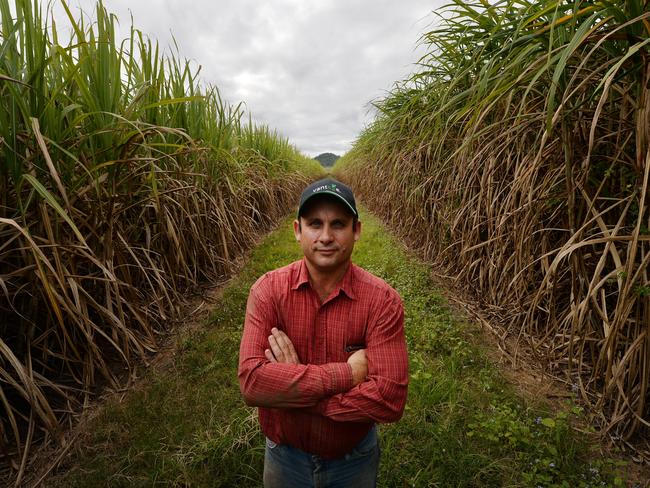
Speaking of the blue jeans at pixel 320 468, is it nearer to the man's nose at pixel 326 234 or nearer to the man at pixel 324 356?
the man at pixel 324 356

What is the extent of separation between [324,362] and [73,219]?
4.71 feet

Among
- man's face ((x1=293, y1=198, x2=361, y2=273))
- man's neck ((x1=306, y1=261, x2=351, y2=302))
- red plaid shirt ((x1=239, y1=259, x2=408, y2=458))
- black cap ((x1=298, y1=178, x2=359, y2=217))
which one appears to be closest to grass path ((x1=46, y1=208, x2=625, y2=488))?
red plaid shirt ((x1=239, y1=259, x2=408, y2=458))

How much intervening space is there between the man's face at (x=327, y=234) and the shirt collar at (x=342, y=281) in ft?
0.15

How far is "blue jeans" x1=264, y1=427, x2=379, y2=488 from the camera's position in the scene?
1104 mm

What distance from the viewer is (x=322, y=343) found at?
111 cm

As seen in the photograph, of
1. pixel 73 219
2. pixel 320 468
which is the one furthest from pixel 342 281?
pixel 73 219

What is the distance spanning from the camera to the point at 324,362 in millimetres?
1108

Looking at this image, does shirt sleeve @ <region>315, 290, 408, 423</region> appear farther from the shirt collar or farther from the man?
the shirt collar

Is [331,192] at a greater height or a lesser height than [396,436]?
greater

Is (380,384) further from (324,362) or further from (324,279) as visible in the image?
(324,279)

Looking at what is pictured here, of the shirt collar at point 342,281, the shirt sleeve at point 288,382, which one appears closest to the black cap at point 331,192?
the shirt collar at point 342,281

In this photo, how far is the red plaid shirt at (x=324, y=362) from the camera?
98 centimetres

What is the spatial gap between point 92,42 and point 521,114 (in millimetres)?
2235

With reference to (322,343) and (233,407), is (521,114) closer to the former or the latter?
(322,343)
